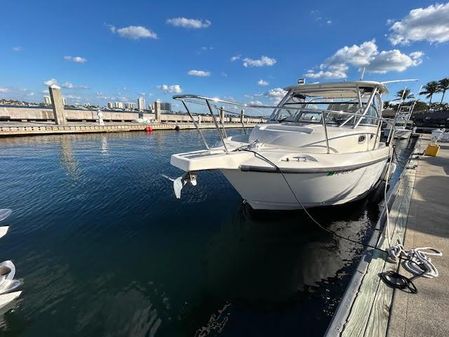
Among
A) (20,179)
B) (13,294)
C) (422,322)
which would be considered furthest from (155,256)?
(20,179)

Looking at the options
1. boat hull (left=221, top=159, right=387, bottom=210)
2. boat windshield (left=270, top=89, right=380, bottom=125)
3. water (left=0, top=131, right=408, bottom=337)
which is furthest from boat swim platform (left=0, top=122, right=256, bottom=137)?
boat hull (left=221, top=159, right=387, bottom=210)

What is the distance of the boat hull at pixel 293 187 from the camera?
5.08 m

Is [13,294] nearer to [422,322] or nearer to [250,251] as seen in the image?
[250,251]

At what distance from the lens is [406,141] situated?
2934 cm

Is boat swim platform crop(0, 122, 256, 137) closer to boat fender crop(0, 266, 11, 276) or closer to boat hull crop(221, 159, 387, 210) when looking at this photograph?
boat hull crop(221, 159, 387, 210)

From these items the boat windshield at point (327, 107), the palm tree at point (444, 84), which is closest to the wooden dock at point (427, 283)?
the boat windshield at point (327, 107)

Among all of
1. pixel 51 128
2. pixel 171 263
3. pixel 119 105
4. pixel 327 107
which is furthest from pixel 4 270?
pixel 119 105

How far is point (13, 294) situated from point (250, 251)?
4095 mm

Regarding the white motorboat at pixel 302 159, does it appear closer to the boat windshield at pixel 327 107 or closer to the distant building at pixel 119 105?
the boat windshield at pixel 327 107

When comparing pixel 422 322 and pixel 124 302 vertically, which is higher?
pixel 422 322

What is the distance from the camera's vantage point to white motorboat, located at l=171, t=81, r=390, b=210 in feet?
15.7

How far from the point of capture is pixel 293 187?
5.21 meters

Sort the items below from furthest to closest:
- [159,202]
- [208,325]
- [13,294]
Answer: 1. [159,202]
2. [13,294]
3. [208,325]

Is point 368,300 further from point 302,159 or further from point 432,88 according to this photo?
point 432,88
